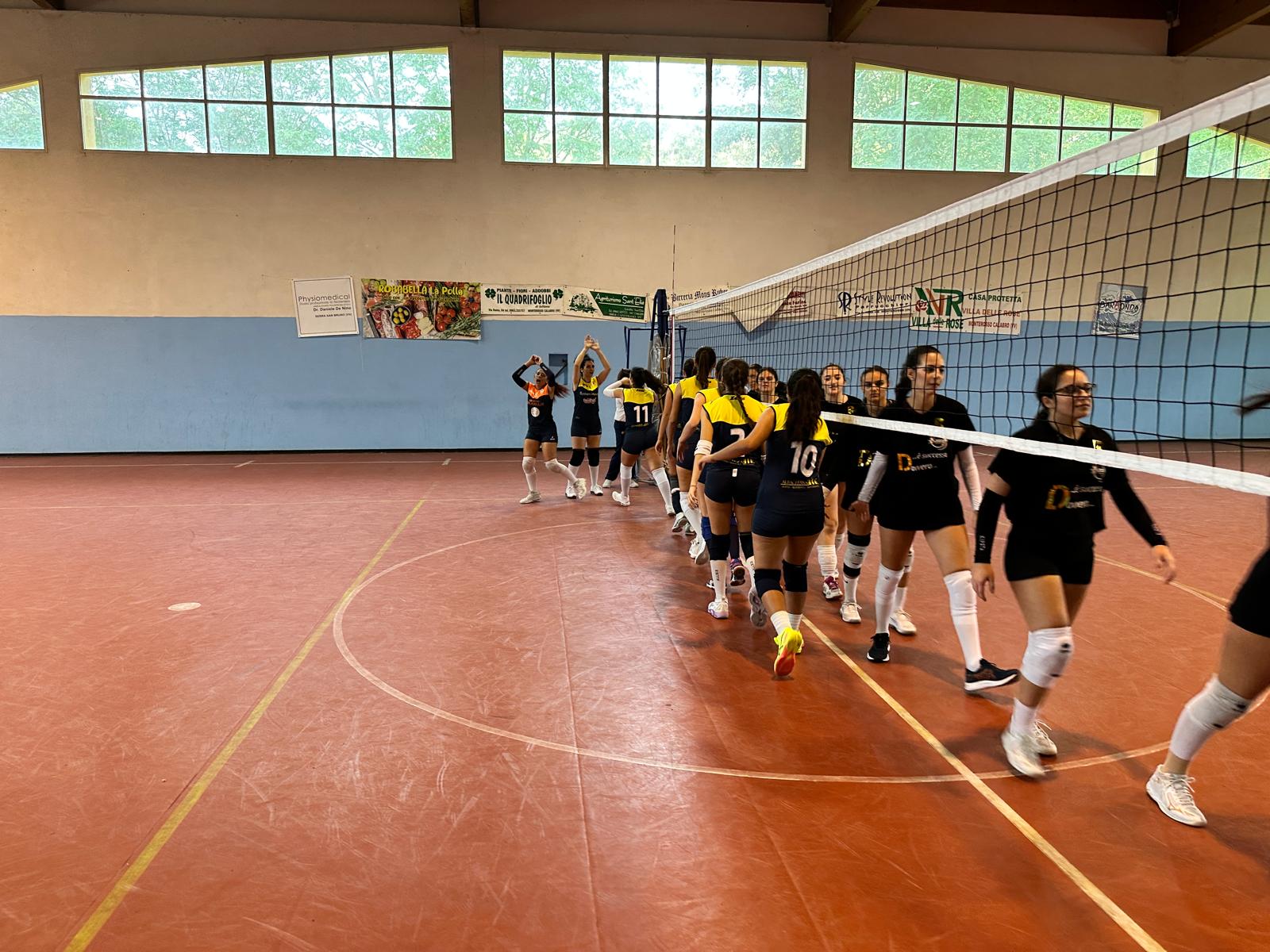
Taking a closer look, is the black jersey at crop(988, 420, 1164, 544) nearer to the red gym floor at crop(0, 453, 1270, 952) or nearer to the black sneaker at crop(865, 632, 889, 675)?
the red gym floor at crop(0, 453, 1270, 952)

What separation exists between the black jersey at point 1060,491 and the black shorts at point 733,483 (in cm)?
207

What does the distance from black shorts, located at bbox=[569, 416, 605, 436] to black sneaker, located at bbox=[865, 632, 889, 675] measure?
18.9 feet

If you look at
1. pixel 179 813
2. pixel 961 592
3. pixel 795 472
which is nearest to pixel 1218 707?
pixel 961 592

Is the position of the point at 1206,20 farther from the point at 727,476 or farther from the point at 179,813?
the point at 179,813

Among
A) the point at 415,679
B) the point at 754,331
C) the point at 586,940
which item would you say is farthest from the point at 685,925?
the point at 754,331

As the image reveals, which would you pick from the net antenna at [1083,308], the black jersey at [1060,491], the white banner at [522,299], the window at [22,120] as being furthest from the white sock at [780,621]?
the window at [22,120]

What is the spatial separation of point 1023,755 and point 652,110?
1487 cm

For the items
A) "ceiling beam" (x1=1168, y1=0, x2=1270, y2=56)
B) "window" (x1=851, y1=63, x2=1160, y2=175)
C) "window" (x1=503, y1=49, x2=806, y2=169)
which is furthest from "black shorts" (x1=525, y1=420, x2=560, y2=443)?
"ceiling beam" (x1=1168, y1=0, x2=1270, y2=56)

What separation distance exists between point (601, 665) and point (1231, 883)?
3.02 meters

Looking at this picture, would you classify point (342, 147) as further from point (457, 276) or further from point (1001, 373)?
point (1001, 373)

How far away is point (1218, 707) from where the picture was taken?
9.77ft

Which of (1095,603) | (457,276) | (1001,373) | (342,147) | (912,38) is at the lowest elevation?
(1095,603)

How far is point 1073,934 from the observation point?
2516mm

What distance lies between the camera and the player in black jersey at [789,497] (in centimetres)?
450
